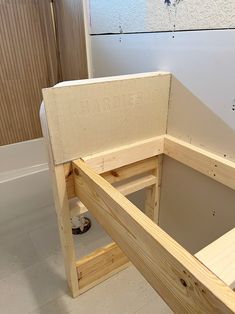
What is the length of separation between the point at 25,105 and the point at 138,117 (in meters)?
1.14

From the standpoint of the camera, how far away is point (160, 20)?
87 centimetres

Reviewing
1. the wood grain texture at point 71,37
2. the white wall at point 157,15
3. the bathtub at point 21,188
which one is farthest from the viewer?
the bathtub at point 21,188

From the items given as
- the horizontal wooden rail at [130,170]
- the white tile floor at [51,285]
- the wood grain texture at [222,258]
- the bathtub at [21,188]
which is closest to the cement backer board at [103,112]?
the horizontal wooden rail at [130,170]

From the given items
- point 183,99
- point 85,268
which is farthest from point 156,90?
point 85,268

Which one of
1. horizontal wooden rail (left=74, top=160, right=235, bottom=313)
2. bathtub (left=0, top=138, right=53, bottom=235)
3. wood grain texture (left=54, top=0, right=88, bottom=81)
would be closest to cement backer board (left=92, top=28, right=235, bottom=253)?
wood grain texture (left=54, top=0, right=88, bottom=81)

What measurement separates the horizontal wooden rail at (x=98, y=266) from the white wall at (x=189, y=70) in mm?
305

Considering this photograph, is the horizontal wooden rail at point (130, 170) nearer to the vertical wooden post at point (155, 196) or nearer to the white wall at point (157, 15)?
the vertical wooden post at point (155, 196)

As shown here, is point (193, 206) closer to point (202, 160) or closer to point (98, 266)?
point (202, 160)

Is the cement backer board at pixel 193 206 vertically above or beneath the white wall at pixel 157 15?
beneath

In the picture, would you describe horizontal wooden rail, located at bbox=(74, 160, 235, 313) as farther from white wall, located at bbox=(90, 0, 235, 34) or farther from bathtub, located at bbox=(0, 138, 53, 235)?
bathtub, located at bbox=(0, 138, 53, 235)

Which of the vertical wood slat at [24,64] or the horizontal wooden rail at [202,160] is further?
the vertical wood slat at [24,64]

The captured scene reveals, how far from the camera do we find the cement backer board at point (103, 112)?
2.49 feet

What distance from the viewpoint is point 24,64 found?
5.45ft

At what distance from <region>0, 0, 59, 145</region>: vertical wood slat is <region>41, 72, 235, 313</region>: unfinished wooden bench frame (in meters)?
1.05
